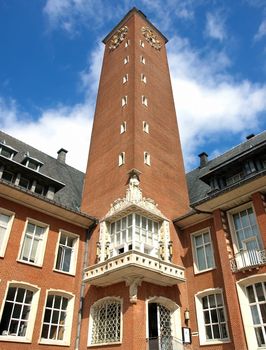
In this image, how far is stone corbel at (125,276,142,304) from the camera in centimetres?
1687

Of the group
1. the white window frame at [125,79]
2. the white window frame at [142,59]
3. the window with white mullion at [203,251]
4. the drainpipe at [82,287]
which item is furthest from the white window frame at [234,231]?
the white window frame at [142,59]

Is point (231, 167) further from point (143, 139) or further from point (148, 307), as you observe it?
point (148, 307)

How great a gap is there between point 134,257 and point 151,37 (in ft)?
89.5

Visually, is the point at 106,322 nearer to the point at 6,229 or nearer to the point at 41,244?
Answer: the point at 41,244

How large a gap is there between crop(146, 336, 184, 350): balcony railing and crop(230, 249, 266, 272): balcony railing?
518 cm

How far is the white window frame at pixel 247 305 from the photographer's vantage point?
49.8 feet

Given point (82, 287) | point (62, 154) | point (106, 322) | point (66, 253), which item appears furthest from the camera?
point (62, 154)

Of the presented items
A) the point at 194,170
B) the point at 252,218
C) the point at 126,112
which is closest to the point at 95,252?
the point at 252,218

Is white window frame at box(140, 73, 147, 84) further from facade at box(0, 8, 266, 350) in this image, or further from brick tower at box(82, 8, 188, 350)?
facade at box(0, 8, 266, 350)

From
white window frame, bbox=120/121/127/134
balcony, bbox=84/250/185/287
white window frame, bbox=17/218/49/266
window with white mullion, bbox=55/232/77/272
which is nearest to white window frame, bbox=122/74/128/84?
white window frame, bbox=120/121/127/134

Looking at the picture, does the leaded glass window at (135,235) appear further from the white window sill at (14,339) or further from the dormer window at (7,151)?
the dormer window at (7,151)

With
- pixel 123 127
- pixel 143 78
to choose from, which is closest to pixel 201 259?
pixel 123 127

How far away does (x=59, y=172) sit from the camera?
1097 inches

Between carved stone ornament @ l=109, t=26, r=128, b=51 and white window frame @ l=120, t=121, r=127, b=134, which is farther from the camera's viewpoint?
carved stone ornament @ l=109, t=26, r=128, b=51
